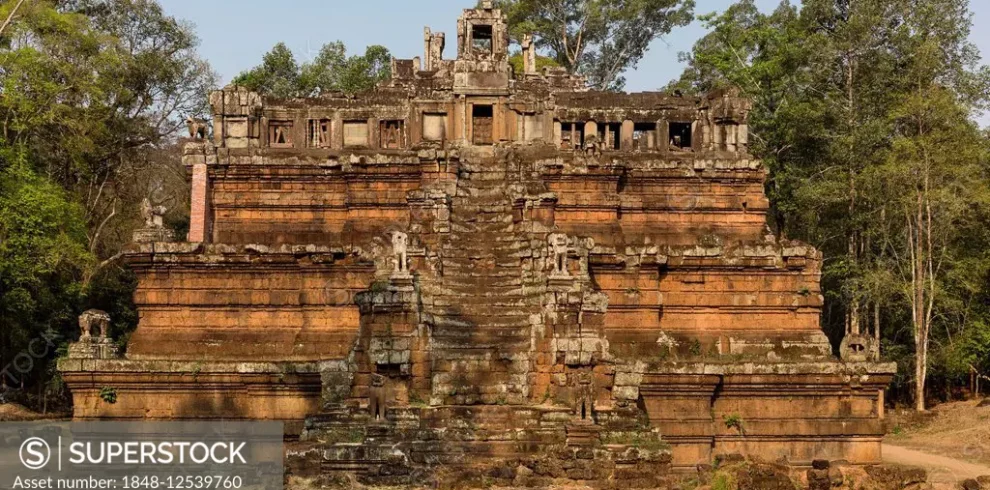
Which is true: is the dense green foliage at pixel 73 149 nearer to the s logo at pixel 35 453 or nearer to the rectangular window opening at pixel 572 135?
the s logo at pixel 35 453

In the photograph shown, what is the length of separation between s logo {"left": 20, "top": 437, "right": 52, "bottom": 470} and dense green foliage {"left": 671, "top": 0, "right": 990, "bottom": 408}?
862 inches

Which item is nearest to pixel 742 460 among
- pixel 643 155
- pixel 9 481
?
pixel 643 155

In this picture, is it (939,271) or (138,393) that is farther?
(939,271)

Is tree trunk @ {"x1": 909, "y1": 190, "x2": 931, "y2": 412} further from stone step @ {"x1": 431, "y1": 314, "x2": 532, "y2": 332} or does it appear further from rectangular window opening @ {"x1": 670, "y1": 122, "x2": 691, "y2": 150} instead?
stone step @ {"x1": 431, "y1": 314, "x2": 532, "y2": 332}

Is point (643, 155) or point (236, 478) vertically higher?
point (643, 155)

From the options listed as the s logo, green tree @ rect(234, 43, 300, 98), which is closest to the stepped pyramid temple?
the s logo

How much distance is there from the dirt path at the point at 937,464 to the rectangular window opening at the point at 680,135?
8.57 metres

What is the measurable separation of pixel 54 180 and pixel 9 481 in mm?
19426

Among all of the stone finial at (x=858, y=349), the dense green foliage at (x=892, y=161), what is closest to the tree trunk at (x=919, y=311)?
the dense green foliage at (x=892, y=161)

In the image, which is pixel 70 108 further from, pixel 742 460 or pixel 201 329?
pixel 742 460

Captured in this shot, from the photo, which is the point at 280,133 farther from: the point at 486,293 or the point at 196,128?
the point at 486,293

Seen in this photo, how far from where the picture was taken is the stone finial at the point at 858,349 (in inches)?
948

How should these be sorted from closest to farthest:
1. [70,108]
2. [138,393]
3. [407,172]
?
1. [138,393]
2. [407,172]
3. [70,108]

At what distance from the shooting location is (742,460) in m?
22.7
